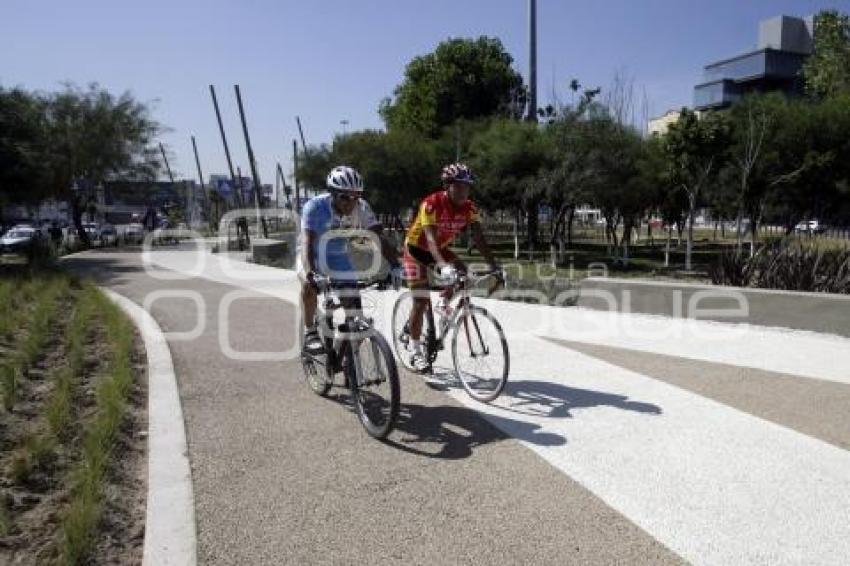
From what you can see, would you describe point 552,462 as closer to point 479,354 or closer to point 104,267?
point 479,354

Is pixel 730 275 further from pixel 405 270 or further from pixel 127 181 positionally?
pixel 127 181

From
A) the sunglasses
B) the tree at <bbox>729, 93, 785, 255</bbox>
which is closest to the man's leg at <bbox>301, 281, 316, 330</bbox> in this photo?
the sunglasses

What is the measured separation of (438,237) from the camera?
623cm

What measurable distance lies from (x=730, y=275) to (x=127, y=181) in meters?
32.7

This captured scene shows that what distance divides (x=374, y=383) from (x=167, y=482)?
152 cm

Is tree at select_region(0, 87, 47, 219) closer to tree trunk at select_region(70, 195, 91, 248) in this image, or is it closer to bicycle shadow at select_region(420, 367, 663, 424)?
tree trunk at select_region(70, 195, 91, 248)

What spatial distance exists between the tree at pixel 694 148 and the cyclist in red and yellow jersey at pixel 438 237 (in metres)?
22.0

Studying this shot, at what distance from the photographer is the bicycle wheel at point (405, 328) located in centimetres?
641

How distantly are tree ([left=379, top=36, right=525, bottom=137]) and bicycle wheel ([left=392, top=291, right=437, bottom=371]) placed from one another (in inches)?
1492

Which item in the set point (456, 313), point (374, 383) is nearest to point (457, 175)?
point (456, 313)

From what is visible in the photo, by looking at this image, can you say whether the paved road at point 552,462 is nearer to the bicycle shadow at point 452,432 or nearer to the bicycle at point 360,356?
the bicycle shadow at point 452,432

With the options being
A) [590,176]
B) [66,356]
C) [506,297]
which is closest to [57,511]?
[66,356]

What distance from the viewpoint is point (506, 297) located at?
11.9m

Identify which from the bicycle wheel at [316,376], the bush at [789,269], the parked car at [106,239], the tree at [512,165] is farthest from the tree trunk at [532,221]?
the bicycle wheel at [316,376]
